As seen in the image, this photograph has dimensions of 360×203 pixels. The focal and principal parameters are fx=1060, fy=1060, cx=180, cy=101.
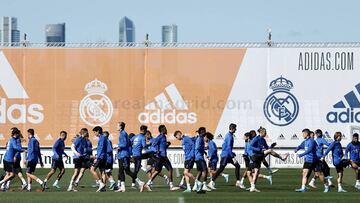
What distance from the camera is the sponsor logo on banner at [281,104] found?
49.2 meters

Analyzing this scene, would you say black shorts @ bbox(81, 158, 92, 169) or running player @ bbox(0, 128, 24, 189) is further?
black shorts @ bbox(81, 158, 92, 169)

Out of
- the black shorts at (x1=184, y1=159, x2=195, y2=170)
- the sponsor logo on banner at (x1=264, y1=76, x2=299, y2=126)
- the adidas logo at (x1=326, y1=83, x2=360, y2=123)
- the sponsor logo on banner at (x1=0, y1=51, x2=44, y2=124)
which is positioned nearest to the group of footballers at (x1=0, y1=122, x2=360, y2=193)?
the black shorts at (x1=184, y1=159, x2=195, y2=170)

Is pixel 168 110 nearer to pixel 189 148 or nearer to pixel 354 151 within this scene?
pixel 354 151

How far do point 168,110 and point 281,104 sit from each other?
526 cm

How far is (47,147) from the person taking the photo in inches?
1941

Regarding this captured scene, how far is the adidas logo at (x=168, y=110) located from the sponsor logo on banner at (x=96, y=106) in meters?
1.64

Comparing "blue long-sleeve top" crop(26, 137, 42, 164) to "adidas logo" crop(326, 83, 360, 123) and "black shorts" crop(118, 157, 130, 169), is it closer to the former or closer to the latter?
"black shorts" crop(118, 157, 130, 169)

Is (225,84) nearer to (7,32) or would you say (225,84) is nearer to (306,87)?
(306,87)

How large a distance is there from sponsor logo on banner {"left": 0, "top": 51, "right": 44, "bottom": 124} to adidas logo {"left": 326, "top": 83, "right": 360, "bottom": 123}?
44.8ft

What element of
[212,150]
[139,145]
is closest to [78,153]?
[139,145]

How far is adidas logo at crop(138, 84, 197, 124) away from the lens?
49094 mm

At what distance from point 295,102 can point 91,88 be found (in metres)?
9.54

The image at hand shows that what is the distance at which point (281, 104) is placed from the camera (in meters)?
49.2

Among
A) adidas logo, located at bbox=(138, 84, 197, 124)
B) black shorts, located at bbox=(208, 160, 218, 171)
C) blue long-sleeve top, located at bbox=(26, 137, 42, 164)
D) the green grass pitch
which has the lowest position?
the green grass pitch
